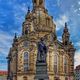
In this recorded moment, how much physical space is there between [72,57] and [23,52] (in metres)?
9.30

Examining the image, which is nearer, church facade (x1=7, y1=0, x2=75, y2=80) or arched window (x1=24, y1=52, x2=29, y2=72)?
church facade (x1=7, y1=0, x2=75, y2=80)

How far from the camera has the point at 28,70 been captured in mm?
72312

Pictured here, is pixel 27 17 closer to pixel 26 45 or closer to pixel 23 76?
pixel 26 45

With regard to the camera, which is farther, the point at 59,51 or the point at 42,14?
the point at 42,14

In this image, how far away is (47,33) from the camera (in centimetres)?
7569

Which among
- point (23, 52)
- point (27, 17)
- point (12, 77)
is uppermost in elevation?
point (27, 17)

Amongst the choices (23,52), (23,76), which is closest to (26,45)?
(23,52)

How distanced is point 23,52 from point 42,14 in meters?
10.1

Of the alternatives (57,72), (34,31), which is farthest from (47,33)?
(57,72)

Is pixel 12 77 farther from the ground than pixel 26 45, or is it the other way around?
pixel 26 45

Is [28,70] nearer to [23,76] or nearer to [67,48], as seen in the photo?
[23,76]

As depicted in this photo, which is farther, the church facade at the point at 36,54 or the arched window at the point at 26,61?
the arched window at the point at 26,61

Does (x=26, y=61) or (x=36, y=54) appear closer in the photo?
(x=36, y=54)

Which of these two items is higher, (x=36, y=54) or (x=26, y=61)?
(x=36, y=54)
